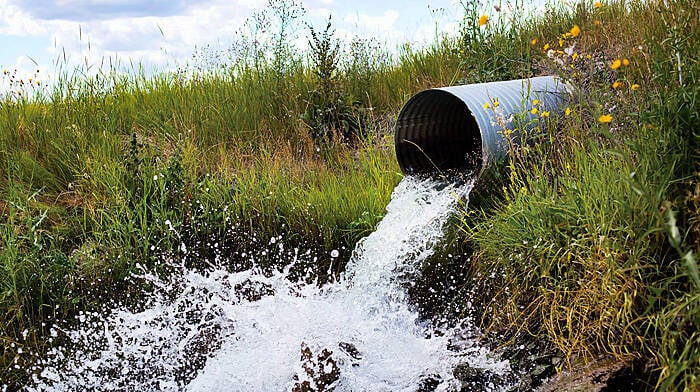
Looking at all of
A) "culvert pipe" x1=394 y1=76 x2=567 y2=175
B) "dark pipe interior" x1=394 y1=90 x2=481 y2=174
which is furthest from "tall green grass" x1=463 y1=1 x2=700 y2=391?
"dark pipe interior" x1=394 y1=90 x2=481 y2=174

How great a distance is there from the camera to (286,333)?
3.51m

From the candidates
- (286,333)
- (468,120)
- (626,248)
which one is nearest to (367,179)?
(468,120)

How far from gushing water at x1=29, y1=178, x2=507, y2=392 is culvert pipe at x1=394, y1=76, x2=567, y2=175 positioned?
13.9 inches

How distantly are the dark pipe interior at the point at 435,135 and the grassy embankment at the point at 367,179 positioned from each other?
0.71 ft

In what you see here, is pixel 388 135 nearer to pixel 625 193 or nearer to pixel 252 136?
pixel 252 136

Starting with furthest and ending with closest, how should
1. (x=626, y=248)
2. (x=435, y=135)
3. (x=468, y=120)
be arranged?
(x=468, y=120) → (x=435, y=135) → (x=626, y=248)

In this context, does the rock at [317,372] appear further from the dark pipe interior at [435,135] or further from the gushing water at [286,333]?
the dark pipe interior at [435,135]

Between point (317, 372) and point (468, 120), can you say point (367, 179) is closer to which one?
point (468, 120)

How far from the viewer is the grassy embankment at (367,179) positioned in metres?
2.53

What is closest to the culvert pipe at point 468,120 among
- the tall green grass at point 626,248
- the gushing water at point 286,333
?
the gushing water at point 286,333

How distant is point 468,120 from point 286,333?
244 cm

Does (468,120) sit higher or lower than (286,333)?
higher

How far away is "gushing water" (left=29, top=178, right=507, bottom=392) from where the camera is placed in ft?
10.4

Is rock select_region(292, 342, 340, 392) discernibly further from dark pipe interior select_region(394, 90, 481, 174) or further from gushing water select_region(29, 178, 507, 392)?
dark pipe interior select_region(394, 90, 481, 174)
